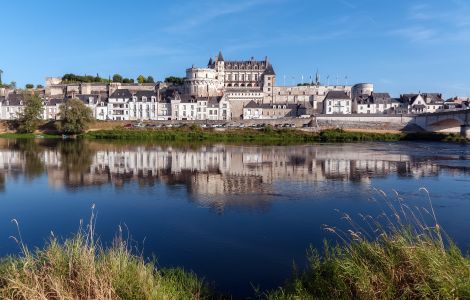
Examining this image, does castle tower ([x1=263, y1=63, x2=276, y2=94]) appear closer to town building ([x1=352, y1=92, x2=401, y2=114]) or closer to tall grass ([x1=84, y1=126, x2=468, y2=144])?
town building ([x1=352, y1=92, x2=401, y2=114])

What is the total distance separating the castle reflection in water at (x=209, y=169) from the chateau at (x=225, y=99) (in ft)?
118

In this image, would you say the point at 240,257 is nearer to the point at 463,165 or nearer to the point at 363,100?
the point at 463,165

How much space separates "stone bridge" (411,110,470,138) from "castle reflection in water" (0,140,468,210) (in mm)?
21105

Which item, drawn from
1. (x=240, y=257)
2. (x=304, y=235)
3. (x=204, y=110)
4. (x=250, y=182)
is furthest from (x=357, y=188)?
(x=204, y=110)

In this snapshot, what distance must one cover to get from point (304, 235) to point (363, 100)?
65.0 m

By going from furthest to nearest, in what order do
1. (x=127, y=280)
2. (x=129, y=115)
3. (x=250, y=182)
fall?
(x=129, y=115) < (x=250, y=182) < (x=127, y=280)

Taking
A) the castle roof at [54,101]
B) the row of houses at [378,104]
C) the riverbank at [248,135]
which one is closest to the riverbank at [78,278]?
the riverbank at [248,135]

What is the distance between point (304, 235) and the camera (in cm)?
1035

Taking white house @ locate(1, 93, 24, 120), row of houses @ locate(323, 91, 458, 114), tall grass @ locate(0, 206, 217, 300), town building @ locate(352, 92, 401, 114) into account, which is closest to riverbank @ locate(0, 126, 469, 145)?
white house @ locate(1, 93, 24, 120)

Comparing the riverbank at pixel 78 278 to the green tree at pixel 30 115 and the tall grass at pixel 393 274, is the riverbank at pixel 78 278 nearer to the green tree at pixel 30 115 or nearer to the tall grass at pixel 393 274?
the tall grass at pixel 393 274

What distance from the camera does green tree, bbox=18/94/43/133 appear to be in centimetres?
5288

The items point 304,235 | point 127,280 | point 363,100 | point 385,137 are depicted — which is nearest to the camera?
point 127,280

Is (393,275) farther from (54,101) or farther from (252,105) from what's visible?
(54,101)

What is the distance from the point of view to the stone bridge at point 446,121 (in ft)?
153
